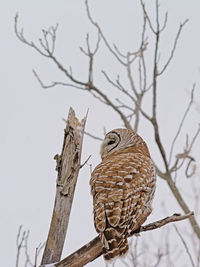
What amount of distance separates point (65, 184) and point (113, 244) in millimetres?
657

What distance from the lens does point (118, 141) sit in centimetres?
525

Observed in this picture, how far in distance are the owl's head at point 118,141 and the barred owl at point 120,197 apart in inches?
24.2

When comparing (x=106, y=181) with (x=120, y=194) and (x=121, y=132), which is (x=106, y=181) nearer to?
(x=120, y=194)

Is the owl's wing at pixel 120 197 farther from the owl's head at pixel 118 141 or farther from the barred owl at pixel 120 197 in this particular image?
the owl's head at pixel 118 141

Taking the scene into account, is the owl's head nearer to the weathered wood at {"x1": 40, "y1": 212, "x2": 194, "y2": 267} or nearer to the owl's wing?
the owl's wing

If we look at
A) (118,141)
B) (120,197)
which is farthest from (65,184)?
(118,141)

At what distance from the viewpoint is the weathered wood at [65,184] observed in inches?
140

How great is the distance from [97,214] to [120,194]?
254 mm

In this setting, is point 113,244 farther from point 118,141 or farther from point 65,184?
point 118,141

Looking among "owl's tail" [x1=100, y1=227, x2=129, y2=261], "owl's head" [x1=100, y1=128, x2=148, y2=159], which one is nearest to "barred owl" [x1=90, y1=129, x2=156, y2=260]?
"owl's tail" [x1=100, y1=227, x2=129, y2=261]

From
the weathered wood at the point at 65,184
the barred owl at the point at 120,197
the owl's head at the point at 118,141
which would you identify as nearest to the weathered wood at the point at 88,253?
the barred owl at the point at 120,197

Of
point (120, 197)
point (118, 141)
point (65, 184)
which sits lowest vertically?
point (120, 197)

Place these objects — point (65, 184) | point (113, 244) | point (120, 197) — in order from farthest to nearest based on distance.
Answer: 1. point (65, 184)
2. point (120, 197)
3. point (113, 244)

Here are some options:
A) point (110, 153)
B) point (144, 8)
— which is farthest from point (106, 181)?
point (144, 8)
